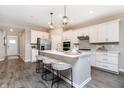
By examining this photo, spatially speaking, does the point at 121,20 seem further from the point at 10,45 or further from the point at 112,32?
the point at 10,45

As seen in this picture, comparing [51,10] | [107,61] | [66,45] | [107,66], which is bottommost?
[107,66]

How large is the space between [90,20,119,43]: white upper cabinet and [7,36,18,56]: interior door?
Answer: 27.5 feet

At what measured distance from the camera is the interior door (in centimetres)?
973

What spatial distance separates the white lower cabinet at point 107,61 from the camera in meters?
3.75

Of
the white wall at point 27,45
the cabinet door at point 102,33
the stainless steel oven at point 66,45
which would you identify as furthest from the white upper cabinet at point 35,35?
the cabinet door at point 102,33

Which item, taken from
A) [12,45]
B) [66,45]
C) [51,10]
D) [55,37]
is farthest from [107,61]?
[12,45]

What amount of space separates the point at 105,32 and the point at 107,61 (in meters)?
1.30

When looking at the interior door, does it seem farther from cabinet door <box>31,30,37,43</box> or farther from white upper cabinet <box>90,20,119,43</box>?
white upper cabinet <box>90,20,119,43</box>

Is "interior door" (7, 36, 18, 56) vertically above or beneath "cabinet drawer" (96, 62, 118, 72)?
above

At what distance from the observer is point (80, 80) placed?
2.63 metres

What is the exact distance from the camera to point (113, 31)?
3.96 metres

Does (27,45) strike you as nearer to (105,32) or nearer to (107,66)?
(105,32)

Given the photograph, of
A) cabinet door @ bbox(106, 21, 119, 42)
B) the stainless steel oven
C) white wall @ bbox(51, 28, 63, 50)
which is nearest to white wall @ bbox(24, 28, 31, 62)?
white wall @ bbox(51, 28, 63, 50)
